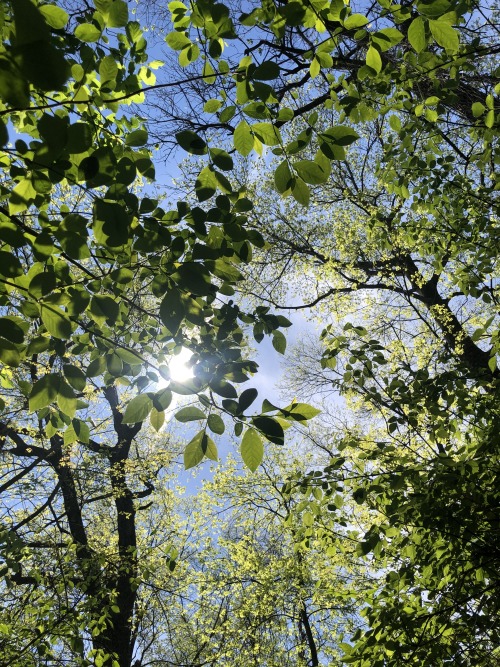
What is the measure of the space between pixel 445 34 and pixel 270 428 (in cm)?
148

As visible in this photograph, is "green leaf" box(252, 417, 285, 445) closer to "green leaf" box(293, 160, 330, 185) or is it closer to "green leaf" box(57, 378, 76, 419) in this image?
"green leaf" box(57, 378, 76, 419)

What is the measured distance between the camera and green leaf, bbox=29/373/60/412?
51.1 inches

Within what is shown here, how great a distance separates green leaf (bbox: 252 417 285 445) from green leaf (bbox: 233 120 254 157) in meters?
0.93

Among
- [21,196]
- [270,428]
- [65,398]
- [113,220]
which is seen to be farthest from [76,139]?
[270,428]

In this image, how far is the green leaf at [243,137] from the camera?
4.97ft

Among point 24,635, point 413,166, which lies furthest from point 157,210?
point 24,635

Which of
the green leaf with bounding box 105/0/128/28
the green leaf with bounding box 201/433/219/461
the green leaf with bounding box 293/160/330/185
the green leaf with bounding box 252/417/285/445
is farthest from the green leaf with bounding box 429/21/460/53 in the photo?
the green leaf with bounding box 201/433/219/461

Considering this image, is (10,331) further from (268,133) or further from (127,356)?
(268,133)

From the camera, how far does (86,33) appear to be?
148cm

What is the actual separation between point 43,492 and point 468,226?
8289 millimetres

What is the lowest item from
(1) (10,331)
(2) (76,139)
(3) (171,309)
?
(1) (10,331)

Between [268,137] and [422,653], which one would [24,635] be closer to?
[422,653]

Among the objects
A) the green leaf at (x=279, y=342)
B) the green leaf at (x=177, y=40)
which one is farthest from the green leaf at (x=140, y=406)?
the green leaf at (x=177, y=40)

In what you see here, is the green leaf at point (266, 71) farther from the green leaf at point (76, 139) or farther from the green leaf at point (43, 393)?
the green leaf at point (43, 393)
